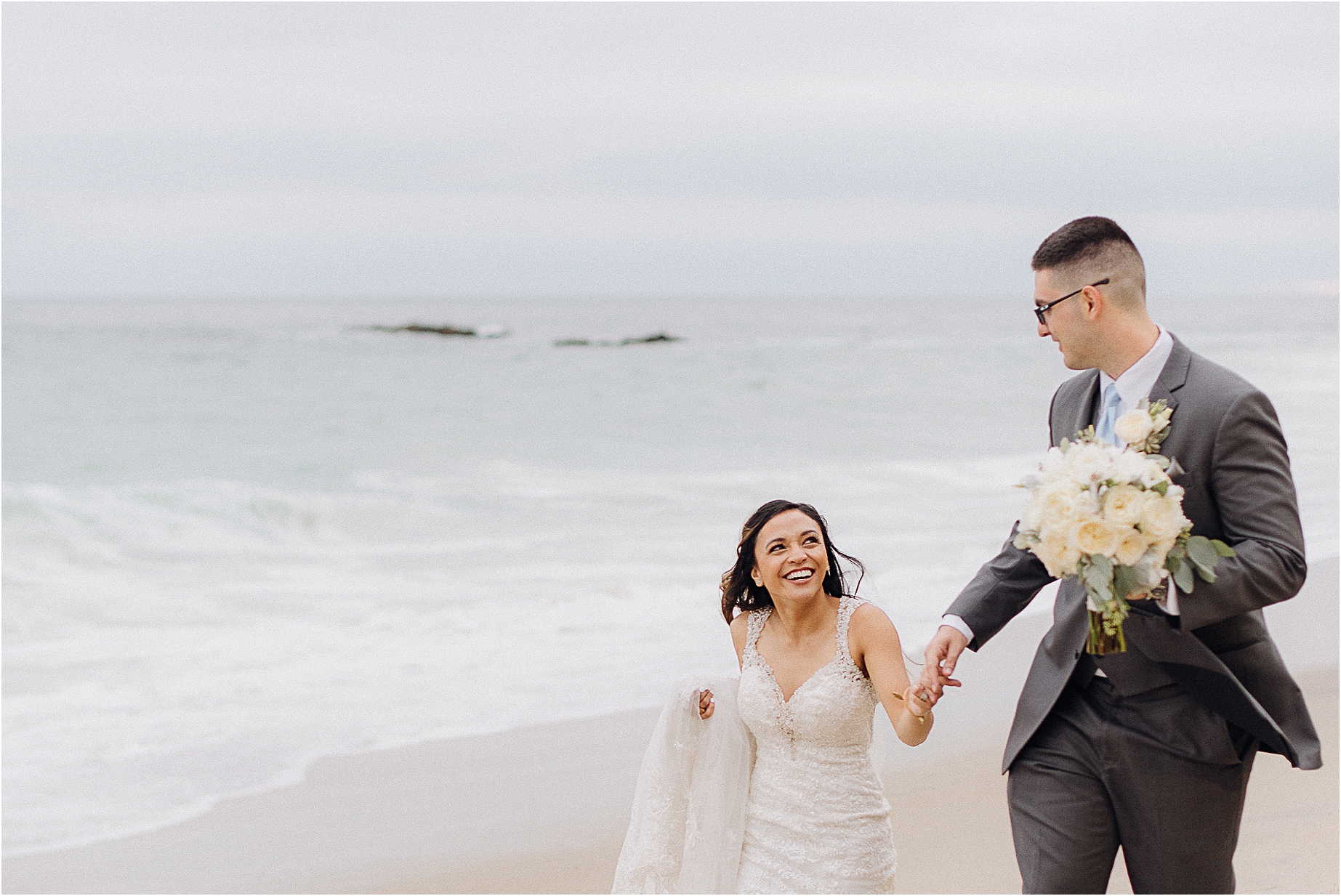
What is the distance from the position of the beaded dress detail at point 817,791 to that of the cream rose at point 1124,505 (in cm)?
126

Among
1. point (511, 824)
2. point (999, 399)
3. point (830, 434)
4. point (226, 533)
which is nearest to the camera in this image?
point (511, 824)

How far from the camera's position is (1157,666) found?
9.14 ft

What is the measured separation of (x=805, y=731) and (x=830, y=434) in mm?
19419

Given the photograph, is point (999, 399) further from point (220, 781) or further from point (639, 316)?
point (639, 316)

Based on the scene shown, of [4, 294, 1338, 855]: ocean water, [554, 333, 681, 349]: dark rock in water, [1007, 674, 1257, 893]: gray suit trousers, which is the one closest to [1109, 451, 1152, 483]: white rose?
[1007, 674, 1257, 893]: gray suit trousers

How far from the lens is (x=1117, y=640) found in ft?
8.99

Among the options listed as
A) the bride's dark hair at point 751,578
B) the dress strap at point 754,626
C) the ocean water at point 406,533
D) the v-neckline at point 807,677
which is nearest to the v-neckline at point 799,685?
the v-neckline at point 807,677

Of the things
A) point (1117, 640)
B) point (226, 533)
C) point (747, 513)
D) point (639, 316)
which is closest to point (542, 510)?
point (747, 513)

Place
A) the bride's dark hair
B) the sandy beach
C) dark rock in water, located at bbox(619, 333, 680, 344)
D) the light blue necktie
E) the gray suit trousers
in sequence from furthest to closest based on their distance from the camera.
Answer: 1. dark rock in water, located at bbox(619, 333, 680, 344)
2. the sandy beach
3. the bride's dark hair
4. the light blue necktie
5. the gray suit trousers

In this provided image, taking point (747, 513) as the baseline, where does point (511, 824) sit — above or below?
below

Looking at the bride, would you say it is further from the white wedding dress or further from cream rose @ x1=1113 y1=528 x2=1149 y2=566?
cream rose @ x1=1113 y1=528 x2=1149 y2=566

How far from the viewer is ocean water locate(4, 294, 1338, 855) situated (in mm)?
6914

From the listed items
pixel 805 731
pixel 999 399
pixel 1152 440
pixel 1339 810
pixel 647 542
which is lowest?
pixel 1339 810

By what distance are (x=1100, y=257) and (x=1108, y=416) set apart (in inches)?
14.7
